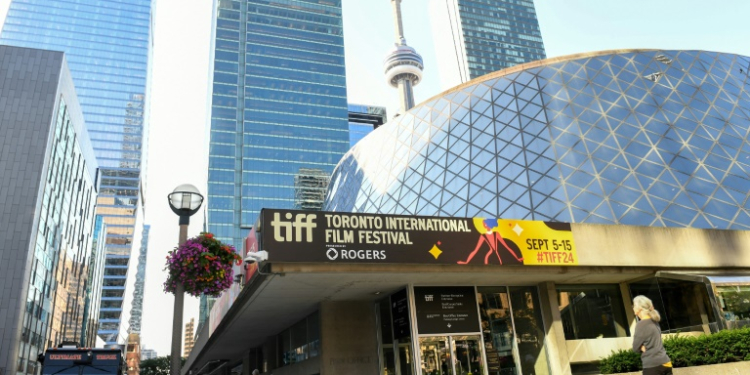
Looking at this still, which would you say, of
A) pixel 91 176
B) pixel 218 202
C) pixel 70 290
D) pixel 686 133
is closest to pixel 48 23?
pixel 218 202

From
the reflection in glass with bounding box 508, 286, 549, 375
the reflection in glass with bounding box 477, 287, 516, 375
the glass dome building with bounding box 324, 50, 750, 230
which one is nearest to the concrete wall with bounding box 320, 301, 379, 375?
the reflection in glass with bounding box 477, 287, 516, 375

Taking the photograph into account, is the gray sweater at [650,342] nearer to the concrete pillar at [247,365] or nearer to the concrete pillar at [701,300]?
the concrete pillar at [701,300]

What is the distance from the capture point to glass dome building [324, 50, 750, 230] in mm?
31375

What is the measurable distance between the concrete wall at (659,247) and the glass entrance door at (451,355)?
4.68 m

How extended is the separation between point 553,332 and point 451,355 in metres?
4.22

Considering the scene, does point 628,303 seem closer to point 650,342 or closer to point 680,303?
point 680,303

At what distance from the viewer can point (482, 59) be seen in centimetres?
19862

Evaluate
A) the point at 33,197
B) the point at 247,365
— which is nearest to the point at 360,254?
the point at 247,365

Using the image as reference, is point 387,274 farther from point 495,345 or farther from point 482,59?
point 482,59

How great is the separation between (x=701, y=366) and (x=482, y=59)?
196 metres

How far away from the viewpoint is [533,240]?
1700 centimetres

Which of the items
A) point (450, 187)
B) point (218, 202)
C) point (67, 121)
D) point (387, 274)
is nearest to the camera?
point (387, 274)

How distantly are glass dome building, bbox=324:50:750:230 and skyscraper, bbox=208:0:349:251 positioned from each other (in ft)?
255

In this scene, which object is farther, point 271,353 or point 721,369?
point 271,353
